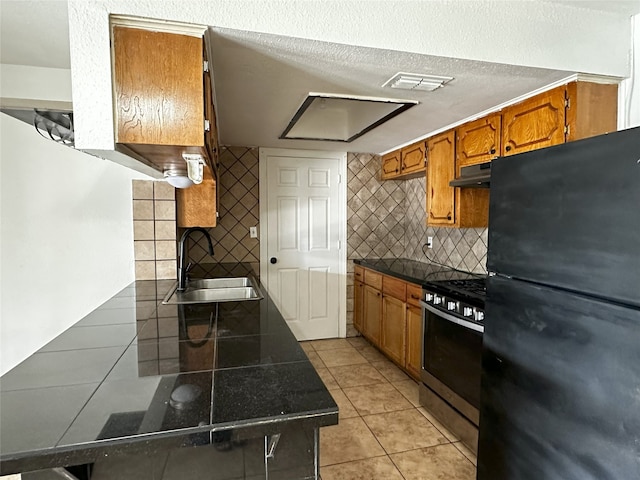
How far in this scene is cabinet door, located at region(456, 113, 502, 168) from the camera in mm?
2249

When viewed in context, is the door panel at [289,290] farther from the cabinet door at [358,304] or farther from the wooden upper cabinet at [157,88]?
the wooden upper cabinet at [157,88]

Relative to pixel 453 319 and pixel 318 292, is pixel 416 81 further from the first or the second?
pixel 318 292

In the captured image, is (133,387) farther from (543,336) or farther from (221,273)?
(221,273)

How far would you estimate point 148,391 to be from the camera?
92 centimetres

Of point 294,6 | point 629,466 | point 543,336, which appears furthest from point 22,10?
point 629,466

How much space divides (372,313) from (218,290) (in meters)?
1.65

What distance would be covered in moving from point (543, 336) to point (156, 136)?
1.61 m

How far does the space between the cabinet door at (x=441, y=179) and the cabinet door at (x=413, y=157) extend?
0.14 meters

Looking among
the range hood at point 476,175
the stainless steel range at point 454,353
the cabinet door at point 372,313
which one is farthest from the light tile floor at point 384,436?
the range hood at point 476,175

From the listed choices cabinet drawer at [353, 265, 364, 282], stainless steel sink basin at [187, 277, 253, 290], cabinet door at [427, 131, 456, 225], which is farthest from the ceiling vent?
cabinet drawer at [353, 265, 364, 282]

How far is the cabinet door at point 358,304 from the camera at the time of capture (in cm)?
378

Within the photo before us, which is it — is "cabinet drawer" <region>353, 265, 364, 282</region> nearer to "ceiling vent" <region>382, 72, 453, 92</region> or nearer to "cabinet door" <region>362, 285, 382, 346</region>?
"cabinet door" <region>362, 285, 382, 346</region>

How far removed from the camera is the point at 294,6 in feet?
4.46

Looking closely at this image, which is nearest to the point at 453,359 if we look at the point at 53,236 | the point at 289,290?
the point at 289,290
